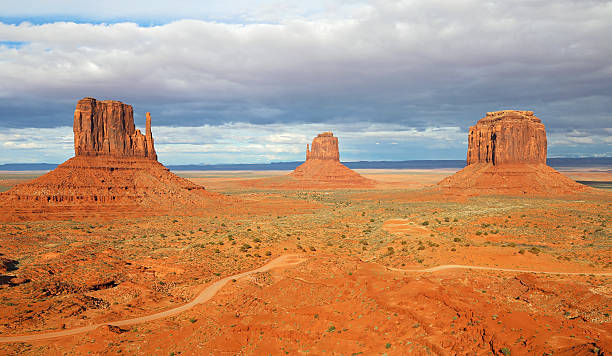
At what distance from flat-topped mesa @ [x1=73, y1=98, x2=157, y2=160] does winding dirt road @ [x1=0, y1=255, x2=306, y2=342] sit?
59.6m

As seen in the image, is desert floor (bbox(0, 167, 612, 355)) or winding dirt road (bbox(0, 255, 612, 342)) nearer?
desert floor (bbox(0, 167, 612, 355))

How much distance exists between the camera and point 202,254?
41312 millimetres

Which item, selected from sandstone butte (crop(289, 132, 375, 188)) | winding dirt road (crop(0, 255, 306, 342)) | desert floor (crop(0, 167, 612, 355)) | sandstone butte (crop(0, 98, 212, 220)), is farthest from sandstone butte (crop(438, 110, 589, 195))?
winding dirt road (crop(0, 255, 306, 342))

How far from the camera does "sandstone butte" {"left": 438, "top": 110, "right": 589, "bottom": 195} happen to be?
10262cm

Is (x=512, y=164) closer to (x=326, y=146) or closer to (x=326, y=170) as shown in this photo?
(x=326, y=170)

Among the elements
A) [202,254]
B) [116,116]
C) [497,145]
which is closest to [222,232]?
[202,254]

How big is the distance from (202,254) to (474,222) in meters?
39.4

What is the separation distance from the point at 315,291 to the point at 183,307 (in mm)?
10030

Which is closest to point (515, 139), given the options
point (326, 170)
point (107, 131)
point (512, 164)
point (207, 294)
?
point (512, 164)

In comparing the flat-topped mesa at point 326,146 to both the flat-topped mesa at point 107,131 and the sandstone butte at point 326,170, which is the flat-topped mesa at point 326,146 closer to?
the sandstone butte at point 326,170

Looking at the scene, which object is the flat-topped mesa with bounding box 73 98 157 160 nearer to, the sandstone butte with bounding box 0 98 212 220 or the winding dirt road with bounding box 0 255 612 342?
the sandstone butte with bounding box 0 98 212 220

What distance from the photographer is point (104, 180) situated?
76438 millimetres

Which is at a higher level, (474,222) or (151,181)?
(151,181)

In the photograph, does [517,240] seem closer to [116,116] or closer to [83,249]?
[83,249]
